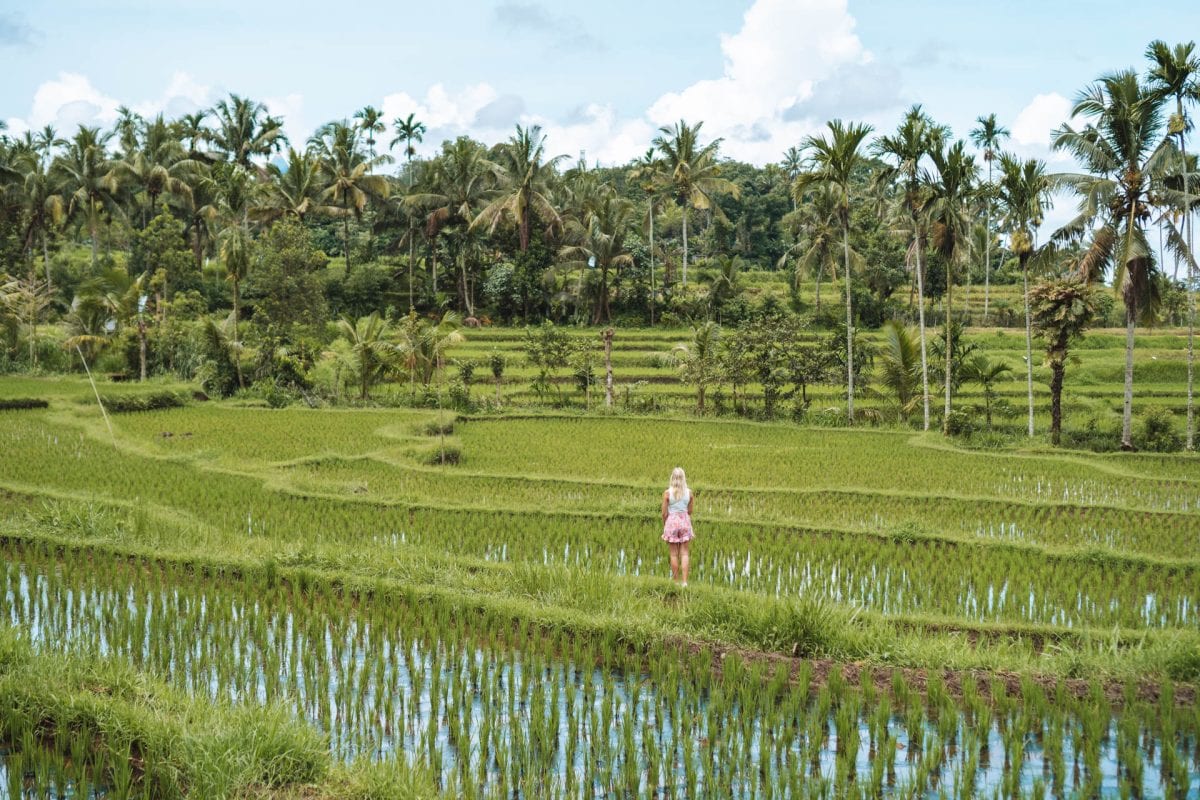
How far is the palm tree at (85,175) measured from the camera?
33938mm

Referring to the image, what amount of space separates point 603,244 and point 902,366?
→ 1253cm

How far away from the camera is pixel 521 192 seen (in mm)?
32500

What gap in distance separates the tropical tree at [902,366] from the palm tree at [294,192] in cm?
1952

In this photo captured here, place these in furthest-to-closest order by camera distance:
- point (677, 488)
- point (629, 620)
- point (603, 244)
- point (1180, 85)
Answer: point (603, 244) < point (1180, 85) < point (677, 488) < point (629, 620)

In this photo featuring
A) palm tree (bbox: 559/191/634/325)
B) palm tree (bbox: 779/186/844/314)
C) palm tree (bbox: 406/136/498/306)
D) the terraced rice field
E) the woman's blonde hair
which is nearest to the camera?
the terraced rice field

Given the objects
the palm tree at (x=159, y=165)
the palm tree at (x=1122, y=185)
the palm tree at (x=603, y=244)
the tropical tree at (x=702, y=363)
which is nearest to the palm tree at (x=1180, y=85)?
the palm tree at (x=1122, y=185)

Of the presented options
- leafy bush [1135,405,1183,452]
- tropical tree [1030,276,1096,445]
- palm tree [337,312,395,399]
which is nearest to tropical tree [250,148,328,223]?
palm tree [337,312,395,399]

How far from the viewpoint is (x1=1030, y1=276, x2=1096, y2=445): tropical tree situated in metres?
18.1

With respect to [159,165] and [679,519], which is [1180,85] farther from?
[159,165]

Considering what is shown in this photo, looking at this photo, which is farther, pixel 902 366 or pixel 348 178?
pixel 348 178

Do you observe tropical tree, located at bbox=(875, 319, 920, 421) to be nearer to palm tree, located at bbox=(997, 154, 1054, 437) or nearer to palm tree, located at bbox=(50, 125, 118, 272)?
palm tree, located at bbox=(997, 154, 1054, 437)

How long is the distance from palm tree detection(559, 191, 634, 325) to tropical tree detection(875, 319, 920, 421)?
11.9 m

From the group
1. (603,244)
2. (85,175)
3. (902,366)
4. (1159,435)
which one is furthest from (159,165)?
(1159,435)

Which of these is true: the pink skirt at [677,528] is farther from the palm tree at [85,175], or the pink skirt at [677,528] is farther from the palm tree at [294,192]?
the palm tree at [85,175]
